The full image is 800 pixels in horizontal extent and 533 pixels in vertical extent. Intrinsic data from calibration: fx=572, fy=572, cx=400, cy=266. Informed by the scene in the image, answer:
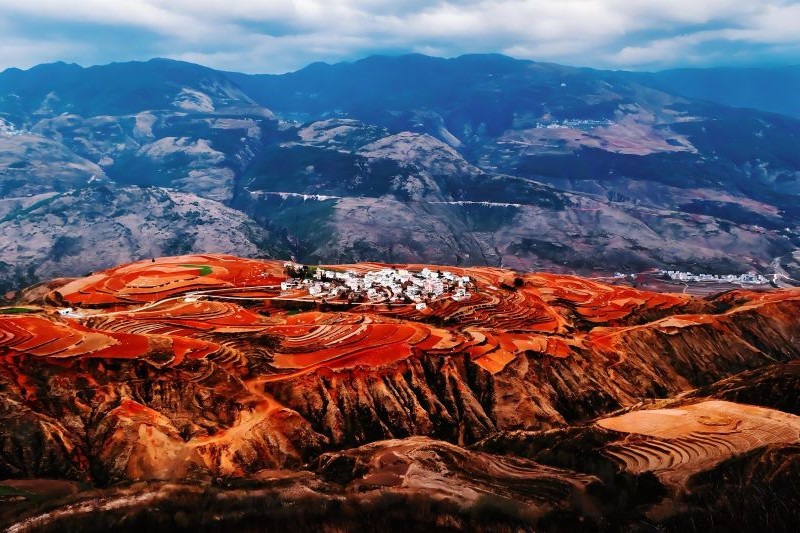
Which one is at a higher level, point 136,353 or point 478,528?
point 136,353

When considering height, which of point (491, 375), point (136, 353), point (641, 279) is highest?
point (136, 353)

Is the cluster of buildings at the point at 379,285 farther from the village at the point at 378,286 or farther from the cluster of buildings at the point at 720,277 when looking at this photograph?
the cluster of buildings at the point at 720,277

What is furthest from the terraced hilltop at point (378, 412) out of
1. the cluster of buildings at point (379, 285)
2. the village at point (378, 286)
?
the cluster of buildings at point (379, 285)

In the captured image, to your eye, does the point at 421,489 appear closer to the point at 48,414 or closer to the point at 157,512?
the point at 157,512

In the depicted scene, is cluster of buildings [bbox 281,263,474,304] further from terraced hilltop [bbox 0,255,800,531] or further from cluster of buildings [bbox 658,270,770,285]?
cluster of buildings [bbox 658,270,770,285]

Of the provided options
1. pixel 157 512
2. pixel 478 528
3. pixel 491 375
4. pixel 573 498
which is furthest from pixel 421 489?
pixel 491 375

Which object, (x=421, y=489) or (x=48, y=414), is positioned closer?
(x=421, y=489)
